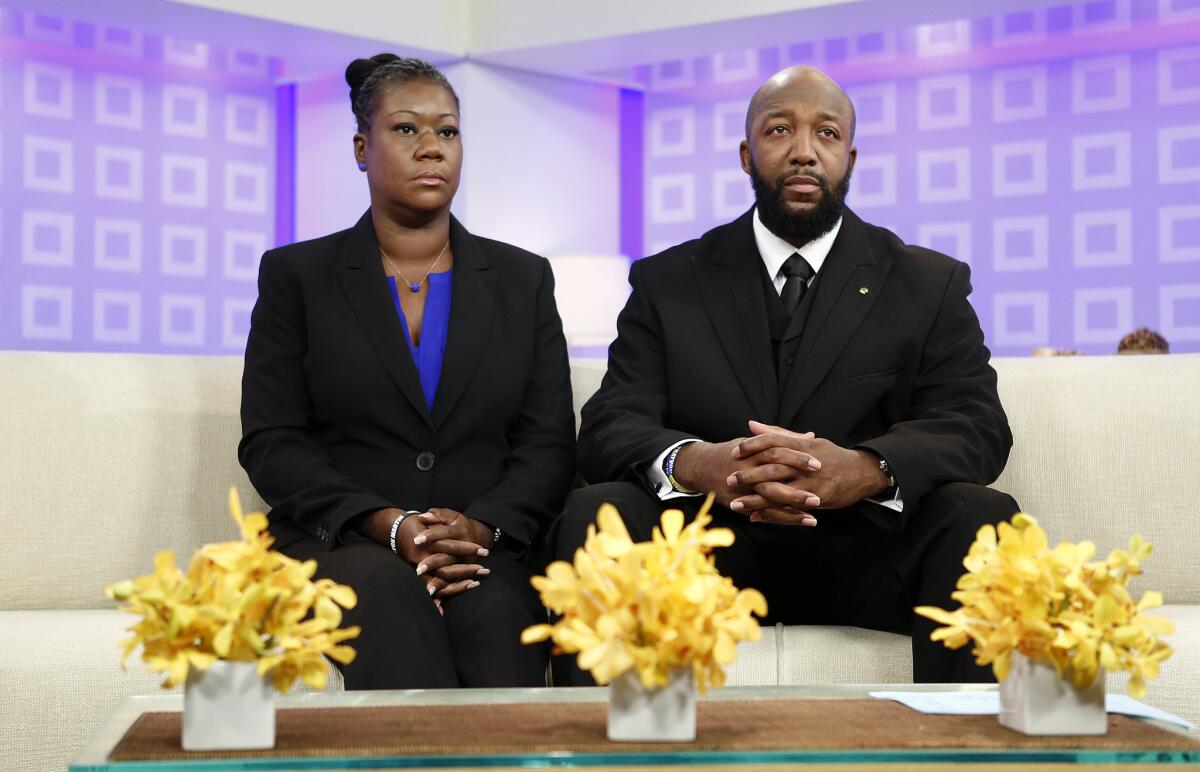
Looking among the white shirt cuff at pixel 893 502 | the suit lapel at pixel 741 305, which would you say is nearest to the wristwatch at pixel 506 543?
the suit lapel at pixel 741 305

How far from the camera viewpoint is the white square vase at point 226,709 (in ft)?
4.87

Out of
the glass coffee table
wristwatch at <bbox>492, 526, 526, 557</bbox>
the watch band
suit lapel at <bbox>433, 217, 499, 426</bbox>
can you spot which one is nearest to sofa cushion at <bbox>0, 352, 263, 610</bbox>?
suit lapel at <bbox>433, 217, 499, 426</bbox>

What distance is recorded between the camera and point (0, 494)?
2857 mm

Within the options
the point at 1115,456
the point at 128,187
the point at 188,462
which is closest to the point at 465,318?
the point at 188,462

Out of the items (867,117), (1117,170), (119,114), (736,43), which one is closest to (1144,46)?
(1117,170)

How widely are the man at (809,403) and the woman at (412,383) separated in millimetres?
155

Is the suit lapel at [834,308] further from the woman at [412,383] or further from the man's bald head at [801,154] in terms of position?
the woman at [412,383]

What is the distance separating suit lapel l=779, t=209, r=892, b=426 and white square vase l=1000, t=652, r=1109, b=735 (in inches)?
48.4

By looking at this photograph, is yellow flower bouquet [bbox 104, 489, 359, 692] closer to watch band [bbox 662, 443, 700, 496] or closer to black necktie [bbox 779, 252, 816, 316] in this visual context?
watch band [bbox 662, 443, 700, 496]

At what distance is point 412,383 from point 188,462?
54cm

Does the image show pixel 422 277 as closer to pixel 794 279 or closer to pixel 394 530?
pixel 394 530

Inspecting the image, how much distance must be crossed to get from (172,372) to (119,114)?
491 cm

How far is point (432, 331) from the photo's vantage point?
2.89 m

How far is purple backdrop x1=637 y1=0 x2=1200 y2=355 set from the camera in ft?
22.4
